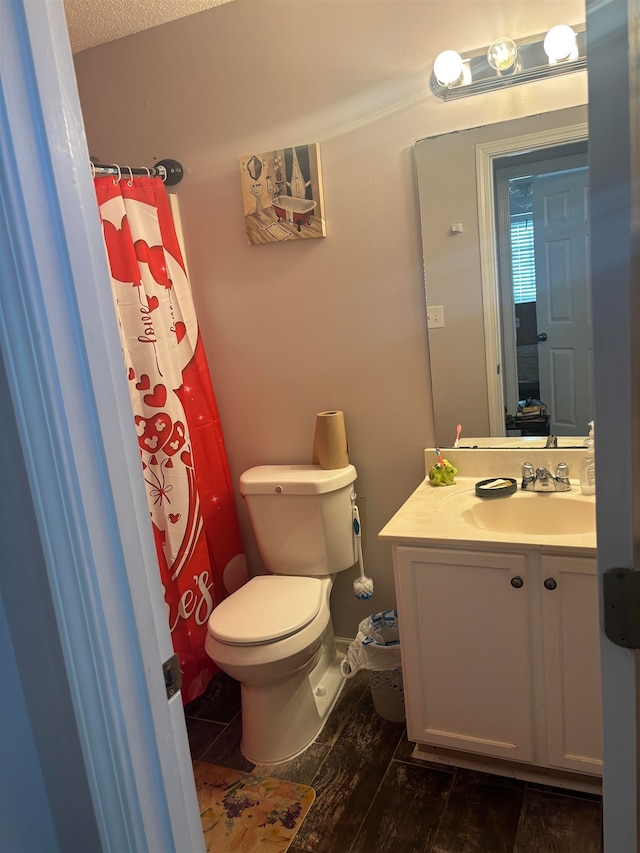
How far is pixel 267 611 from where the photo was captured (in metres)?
1.95

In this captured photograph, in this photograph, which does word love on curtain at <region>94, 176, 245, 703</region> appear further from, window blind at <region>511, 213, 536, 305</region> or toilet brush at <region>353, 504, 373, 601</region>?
window blind at <region>511, 213, 536, 305</region>

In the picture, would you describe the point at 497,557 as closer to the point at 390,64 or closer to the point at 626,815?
the point at 626,815

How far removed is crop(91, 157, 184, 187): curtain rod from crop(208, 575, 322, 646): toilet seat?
1.46m

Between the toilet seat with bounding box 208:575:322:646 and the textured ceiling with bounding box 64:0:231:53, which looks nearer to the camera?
the toilet seat with bounding box 208:575:322:646

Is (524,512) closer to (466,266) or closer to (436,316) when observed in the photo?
(436,316)

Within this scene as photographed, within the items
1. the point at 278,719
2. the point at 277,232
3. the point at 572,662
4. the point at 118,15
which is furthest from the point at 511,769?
the point at 118,15

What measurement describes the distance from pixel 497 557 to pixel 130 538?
3.74ft

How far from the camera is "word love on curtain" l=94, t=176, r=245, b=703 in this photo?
6.78 feet

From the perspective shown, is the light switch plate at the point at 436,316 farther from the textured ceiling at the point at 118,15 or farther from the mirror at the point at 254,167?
the textured ceiling at the point at 118,15

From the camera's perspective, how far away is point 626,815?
0.77 meters

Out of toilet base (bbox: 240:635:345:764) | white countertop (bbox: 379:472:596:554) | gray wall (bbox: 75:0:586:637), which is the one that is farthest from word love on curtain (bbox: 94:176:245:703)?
white countertop (bbox: 379:472:596:554)

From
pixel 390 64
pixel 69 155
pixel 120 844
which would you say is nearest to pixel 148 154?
pixel 390 64

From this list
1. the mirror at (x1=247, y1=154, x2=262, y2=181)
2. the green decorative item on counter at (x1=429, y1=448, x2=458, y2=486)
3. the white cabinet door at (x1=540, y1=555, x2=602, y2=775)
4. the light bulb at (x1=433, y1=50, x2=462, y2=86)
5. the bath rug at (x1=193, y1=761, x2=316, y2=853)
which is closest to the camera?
the white cabinet door at (x1=540, y1=555, x2=602, y2=775)

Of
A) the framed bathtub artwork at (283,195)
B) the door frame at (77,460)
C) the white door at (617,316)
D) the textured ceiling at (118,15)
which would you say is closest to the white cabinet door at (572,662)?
the white door at (617,316)
